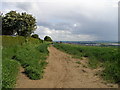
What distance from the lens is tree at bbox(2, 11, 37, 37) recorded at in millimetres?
35438

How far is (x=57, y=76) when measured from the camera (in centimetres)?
855

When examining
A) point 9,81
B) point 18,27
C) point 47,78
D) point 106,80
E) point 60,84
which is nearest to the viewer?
point 9,81

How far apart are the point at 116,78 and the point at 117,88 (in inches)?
39.3

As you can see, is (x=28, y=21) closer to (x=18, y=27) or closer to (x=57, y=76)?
(x=18, y=27)

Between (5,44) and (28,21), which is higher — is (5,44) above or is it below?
below

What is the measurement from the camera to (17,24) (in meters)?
35.7

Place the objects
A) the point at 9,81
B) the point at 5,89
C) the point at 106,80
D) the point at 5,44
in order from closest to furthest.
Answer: the point at 5,89, the point at 9,81, the point at 106,80, the point at 5,44

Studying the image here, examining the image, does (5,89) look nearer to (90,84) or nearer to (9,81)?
(9,81)

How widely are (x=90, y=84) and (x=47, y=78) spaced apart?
2302mm

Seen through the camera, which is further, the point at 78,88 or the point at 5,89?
the point at 78,88

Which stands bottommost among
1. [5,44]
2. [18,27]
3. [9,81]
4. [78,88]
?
[78,88]

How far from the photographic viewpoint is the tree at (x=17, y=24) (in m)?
35.4

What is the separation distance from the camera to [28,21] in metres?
36.8

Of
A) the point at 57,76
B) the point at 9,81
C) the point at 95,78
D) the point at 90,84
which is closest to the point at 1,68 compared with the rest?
the point at 9,81
